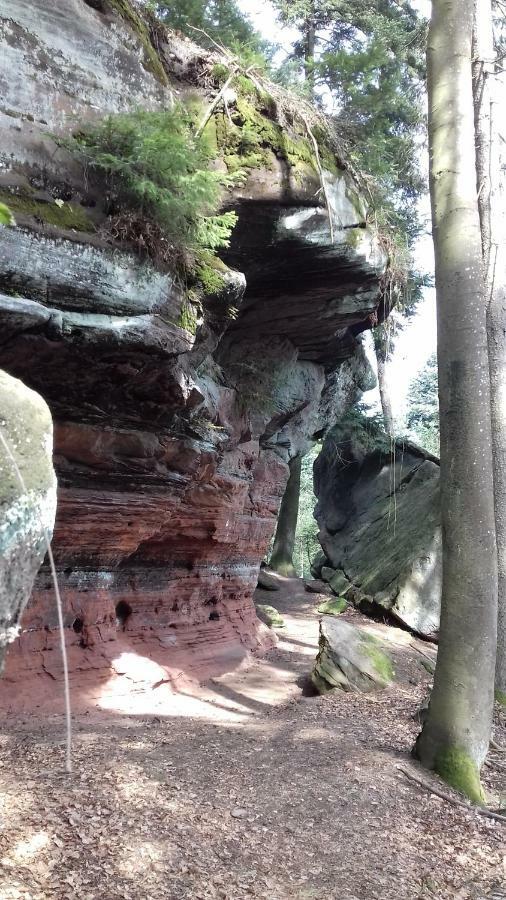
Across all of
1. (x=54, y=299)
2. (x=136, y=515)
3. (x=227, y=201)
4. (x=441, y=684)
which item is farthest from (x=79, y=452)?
(x=441, y=684)

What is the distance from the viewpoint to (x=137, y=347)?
647 cm

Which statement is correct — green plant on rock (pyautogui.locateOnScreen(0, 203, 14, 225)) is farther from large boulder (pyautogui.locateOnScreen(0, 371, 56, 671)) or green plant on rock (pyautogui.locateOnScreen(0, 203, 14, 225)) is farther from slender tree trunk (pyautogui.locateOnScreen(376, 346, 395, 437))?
slender tree trunk (pyautogui.locateOnScreen(376, 346, 395, 437))

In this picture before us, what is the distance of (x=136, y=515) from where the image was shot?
835 cm

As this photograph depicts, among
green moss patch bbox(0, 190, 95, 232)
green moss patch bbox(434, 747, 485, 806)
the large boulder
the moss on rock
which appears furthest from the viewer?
the moss on rock

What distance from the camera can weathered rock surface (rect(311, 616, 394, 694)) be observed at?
9.14 m

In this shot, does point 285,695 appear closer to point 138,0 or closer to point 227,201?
point 227,201

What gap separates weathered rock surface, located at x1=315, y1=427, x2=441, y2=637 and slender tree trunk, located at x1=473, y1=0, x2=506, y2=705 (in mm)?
5420

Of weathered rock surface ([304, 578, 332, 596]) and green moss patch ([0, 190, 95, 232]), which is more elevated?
green moss patch ([0, 190, 95, 232])

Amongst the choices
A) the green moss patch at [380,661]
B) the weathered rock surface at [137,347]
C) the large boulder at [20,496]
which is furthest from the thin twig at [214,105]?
the green moss patch at [380,661]

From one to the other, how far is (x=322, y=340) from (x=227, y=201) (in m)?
4.81

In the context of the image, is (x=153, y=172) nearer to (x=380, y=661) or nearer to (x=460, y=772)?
(x=460, y=772)

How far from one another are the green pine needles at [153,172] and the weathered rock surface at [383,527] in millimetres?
9581

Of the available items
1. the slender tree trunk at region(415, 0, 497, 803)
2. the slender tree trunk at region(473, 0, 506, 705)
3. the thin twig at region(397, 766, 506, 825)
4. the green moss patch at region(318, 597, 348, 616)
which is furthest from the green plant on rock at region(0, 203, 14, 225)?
the green moss patch at region(318, 597, 348, 616)

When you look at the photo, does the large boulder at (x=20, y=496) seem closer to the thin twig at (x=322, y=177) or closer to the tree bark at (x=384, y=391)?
the thin twig at (x=322, y=177)
